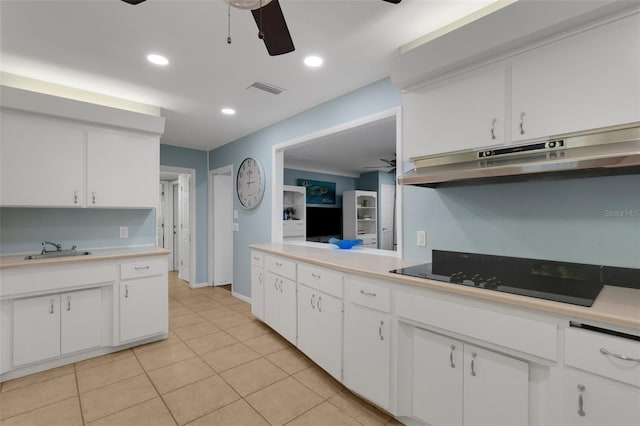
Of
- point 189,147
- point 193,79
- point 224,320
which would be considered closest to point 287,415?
point 224,320

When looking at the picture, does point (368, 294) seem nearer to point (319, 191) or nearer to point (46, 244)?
point (46, 244)

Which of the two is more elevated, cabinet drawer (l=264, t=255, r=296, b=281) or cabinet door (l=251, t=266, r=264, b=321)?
cabinet drawer (l=264, t=255, r=296, b=281)

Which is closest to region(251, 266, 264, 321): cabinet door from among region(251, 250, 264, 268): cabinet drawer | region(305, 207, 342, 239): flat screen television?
region(251, 250, 264, 268): cabinet drawer

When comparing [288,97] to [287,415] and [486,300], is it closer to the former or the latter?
[486,300]

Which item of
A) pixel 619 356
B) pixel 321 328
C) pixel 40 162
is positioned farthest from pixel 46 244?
pixel 619 356

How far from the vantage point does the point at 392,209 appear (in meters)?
8.05

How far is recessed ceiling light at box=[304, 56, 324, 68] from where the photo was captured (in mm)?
2252

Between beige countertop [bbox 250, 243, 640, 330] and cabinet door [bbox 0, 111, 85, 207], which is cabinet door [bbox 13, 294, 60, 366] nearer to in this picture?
cabinet door [bbox 0, 111, 85, 207]

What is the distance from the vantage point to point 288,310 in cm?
273

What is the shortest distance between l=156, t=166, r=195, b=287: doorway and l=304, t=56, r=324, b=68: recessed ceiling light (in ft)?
10.2

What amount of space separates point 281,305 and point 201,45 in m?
2.32

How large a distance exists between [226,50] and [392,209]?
661 cm

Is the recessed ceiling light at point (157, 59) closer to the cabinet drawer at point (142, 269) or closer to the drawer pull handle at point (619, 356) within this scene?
the cabinet drawer at point (142, 269)

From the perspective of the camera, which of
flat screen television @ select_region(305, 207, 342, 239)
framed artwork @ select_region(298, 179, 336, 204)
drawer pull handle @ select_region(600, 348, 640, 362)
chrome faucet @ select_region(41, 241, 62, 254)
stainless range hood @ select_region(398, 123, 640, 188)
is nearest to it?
drawer pull handle @ select_region(600, 348, 640, 362)
